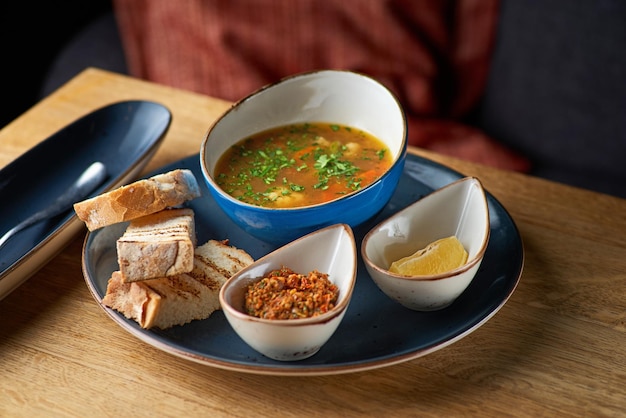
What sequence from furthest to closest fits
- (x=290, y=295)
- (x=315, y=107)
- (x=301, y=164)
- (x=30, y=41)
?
1. (x=30, y=41)
2. (x=315, y=107)
3. (x=301, y=164)
4. (x=290, y=295)

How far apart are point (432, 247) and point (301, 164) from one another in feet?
1.25

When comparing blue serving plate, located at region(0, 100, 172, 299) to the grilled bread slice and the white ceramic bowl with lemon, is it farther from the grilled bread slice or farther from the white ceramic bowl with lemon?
the white ceramic bowl with lemon

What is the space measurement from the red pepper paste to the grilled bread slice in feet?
0.38

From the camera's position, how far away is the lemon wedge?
3.89 feet

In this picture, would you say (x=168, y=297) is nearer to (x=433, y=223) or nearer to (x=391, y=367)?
(x=391, y=367)

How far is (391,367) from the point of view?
45.8 inches

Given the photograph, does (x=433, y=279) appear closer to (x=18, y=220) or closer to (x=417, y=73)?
(x=18, y=220)

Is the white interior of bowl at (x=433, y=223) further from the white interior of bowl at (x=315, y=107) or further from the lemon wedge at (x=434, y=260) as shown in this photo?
the white interior of bowl at (x=315, y=107)

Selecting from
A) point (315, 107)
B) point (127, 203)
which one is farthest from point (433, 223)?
point (127, 203)

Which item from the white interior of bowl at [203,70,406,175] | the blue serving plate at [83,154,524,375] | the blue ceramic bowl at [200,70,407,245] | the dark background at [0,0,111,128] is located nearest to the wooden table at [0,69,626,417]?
the blue serving plate at [83,154,524,375]

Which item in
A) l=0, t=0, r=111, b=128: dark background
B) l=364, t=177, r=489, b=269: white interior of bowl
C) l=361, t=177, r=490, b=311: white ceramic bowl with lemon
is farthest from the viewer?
l=0, t=0, r=111, b=128: dark background

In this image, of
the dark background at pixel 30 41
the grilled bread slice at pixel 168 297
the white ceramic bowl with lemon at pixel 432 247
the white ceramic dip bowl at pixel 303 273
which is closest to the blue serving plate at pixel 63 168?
the grilled bread slice at pixel 168 297

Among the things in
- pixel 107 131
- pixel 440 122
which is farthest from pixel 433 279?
pixel 440 122

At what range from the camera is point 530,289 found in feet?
4.36
